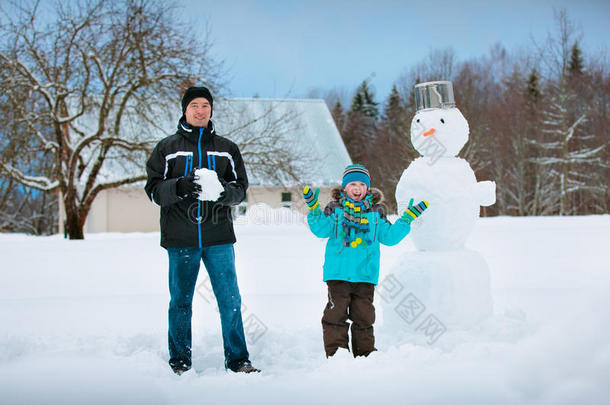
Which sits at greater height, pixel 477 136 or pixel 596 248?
pixel 477 136

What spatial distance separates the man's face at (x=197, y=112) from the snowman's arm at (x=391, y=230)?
3.99ft

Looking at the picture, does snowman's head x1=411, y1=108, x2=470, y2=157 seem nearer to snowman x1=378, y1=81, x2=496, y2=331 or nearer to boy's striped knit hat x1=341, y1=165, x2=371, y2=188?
snowman x1=378, y1=81, x2=496, y2=331

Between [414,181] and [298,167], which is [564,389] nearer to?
[414,181]

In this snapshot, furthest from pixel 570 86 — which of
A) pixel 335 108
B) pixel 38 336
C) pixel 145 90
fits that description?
pixel 38 336

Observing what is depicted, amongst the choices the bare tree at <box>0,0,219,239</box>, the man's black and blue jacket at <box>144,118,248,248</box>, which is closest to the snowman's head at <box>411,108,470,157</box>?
the man's black and blue jacket at <box>144,118,248,248</box>

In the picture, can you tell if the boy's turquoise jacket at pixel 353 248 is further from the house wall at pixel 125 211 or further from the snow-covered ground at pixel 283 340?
the house wall at pixel 125 211

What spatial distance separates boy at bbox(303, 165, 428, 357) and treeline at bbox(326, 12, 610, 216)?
17.6 meters

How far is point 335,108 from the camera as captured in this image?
36906mm

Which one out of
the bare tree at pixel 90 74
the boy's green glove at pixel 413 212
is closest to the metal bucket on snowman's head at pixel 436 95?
the boy's green glove at pixel 413 212

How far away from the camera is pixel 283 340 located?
12.4 feet

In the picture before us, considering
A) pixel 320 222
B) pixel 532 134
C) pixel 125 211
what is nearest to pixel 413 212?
pixel 320 222

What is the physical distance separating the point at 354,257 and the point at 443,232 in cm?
93

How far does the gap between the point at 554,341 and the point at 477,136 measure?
22.1m

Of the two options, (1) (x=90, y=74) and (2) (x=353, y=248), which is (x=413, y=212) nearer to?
(2) (x=353, y=248)
